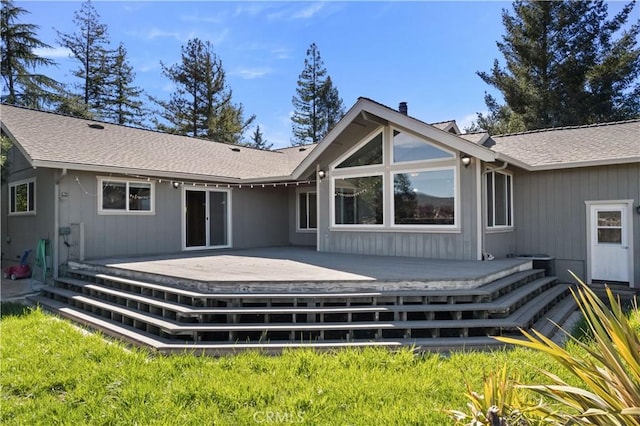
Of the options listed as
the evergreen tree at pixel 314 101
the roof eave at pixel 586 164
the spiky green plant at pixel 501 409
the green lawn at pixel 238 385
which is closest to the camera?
the spiky green plant at pixel 501 409

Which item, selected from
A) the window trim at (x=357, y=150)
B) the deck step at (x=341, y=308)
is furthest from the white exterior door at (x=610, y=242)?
the window trim at (x=357, y=150)

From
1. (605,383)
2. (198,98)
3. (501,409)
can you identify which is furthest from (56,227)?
(198,98)

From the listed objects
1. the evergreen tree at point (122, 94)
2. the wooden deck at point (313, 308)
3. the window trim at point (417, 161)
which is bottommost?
the wooden deck at point (313, 308)

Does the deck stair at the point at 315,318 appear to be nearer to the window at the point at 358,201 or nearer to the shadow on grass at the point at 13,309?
the shadow on grass at the point at 13,309

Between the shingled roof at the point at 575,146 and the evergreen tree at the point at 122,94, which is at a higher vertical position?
the evergreen tree at the point at 122,94

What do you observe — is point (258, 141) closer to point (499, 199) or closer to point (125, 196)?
point (125, 196)

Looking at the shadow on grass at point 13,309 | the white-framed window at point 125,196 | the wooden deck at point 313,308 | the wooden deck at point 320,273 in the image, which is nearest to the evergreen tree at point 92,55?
the white-framed window at point 125,196

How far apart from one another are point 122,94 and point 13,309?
1948 centimetres

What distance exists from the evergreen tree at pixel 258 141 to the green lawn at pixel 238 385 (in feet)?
85.4

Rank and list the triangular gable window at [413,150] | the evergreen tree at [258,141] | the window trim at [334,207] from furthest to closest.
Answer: the evergreen tree at [258,141], the window trim at [334,207], the triangular gable window at [413,150]

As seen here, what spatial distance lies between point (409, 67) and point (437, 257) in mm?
10148

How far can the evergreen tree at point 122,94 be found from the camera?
22.1 m

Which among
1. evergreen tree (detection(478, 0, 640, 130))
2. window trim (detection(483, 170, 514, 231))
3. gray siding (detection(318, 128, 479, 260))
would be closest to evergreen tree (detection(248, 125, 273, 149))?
evergreen tree (detection(478, 0, 640, 130))

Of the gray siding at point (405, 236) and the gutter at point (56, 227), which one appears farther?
the gutter at point (56, 227)
